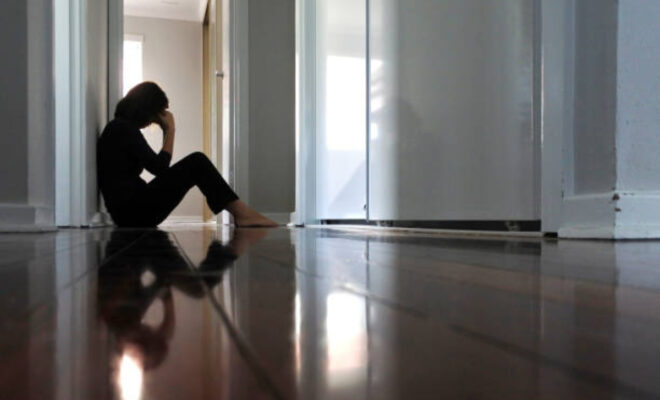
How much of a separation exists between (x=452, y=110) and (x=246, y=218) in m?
1.14

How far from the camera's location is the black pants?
2660mm

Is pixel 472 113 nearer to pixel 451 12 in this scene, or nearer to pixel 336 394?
pixel 451 12

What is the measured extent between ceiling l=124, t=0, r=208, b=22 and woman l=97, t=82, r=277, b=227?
4.47m

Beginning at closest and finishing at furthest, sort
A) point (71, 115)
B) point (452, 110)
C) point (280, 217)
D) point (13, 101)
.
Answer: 1. point (13, 101)
2. point (452, 110)
3. point (71, 115)
4. point (280, 217)

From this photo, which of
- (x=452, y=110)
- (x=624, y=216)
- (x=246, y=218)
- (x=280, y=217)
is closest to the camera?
(x=624, y=216)

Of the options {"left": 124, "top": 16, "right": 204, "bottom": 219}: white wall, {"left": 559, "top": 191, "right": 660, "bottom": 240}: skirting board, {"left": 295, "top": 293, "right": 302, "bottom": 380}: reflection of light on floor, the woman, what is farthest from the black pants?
{"left": 124, "top": 16, "right": 204, "bottom": 219}: white wall

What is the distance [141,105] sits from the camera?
9.32 ft

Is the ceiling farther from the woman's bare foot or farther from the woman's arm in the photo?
the woman's bare foot

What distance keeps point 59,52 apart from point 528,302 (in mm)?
2525

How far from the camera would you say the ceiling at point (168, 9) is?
6.89 metres

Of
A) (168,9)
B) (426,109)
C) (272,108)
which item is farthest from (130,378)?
(168,9)

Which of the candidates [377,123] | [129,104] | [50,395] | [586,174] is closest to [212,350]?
[50,395]

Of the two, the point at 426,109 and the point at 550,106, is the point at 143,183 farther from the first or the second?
the point at 550,106

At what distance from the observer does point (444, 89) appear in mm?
1885
